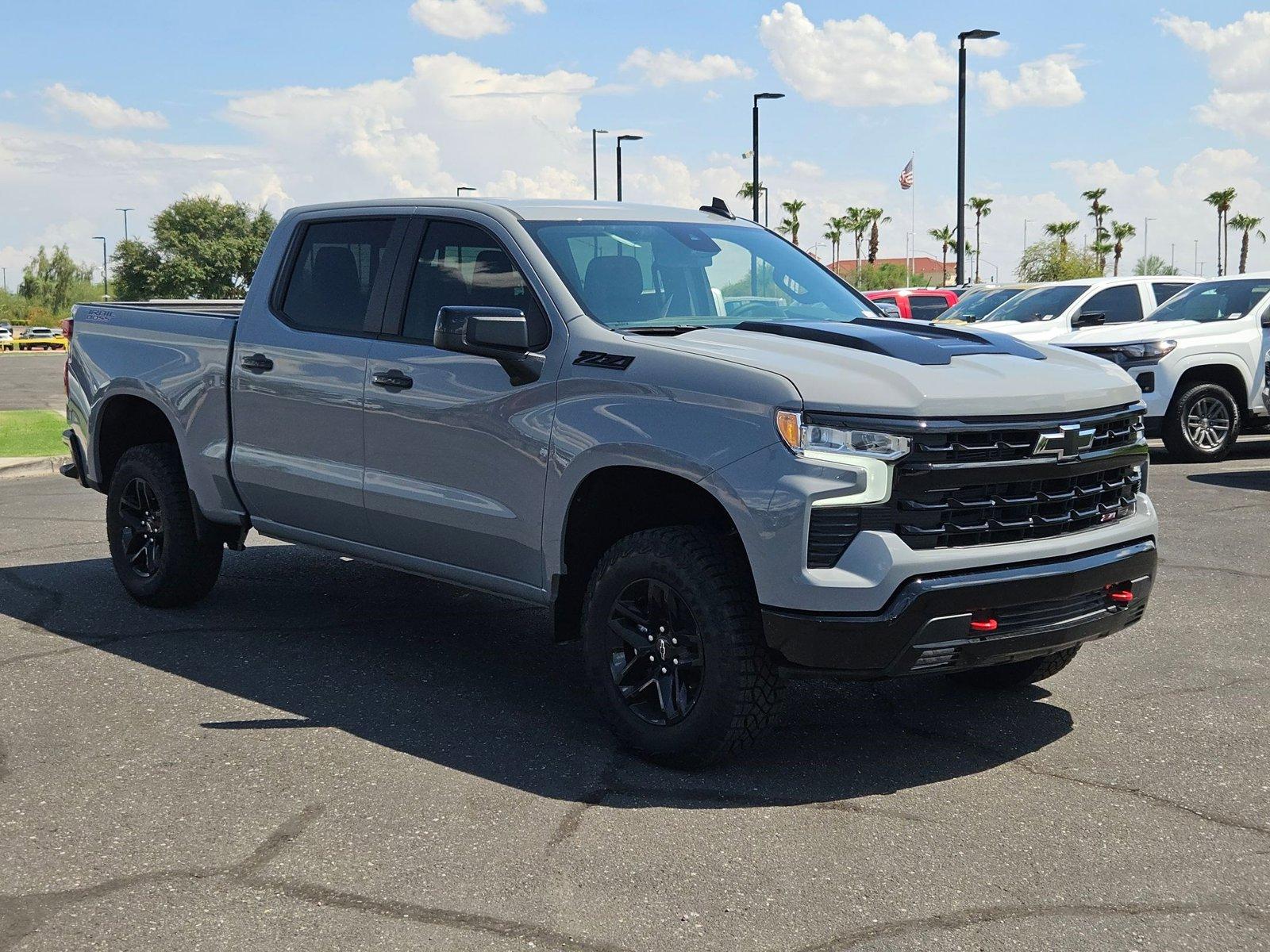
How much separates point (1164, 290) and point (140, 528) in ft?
41.4

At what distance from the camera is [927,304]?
80.5ft

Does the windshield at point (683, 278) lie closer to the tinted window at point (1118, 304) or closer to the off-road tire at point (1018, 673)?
the off-road tire at point (1018, 673)

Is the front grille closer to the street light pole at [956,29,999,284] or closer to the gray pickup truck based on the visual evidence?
the gray pickup truck

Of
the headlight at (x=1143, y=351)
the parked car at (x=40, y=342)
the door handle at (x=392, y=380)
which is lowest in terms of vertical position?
the parked car at (x=40, y=342)

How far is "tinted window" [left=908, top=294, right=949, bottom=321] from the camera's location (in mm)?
24328

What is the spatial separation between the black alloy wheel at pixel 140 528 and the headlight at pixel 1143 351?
9650 millimetres

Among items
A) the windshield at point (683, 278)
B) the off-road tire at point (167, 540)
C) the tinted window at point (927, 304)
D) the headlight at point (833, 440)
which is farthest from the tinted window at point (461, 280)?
the tinted window at point (927, 304)

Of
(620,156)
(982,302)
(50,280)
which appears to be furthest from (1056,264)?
(50,280)

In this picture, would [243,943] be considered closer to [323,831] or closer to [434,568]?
[323,831]

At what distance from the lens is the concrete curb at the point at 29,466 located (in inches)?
528

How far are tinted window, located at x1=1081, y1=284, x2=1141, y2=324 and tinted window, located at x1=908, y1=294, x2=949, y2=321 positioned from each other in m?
8.17

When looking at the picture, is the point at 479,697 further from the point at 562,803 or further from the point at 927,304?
the point at 927,304

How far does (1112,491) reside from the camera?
4.93m

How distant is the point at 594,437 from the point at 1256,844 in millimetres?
2389
